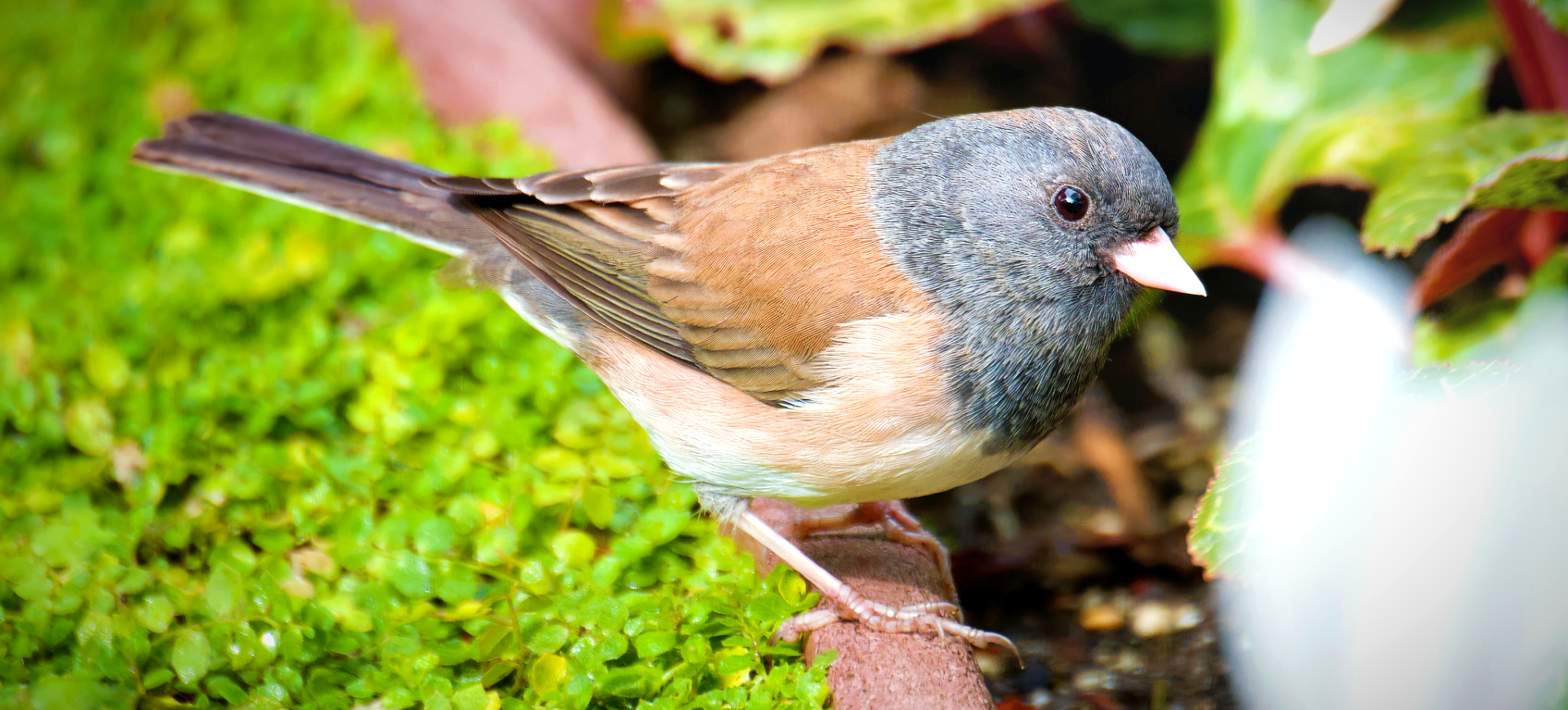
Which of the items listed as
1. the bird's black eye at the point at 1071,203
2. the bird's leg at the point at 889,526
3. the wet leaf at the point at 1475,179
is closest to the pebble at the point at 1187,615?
the bird's leg at the point at 889,526

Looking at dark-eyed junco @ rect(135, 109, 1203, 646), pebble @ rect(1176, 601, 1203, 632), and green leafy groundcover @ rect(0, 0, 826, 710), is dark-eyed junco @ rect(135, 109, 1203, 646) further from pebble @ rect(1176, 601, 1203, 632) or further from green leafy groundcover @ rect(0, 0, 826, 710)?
pebble @ rect(1176, 601, 1203, 632)

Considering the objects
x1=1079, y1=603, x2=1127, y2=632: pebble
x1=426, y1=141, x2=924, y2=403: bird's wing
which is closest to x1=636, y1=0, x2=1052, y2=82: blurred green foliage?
x1=426, y1=141, x2=924, y2=403: bird's wing

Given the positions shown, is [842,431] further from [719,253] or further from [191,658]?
[191,658]

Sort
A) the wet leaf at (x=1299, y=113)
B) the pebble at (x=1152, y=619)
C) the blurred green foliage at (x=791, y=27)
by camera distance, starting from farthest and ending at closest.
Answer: the blurred green foliage at (x=791, y=27), the wet leaf at (x=1299, y=113), the pebble at (x=1152, y=619)

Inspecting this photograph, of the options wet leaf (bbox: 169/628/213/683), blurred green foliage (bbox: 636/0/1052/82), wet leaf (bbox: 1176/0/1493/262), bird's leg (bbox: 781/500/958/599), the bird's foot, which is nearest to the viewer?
wet leaf (bbox: 169/628/213/683)

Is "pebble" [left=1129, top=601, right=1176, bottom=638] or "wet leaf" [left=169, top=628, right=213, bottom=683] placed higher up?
"pebble" [left=1129, top=601, right=1176, bottom=638]

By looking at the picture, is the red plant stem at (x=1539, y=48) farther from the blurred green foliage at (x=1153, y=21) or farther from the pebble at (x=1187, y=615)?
the pebble at (x=1187, y=615)

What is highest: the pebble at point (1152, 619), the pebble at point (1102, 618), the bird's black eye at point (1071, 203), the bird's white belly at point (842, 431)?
the bird's black eye at point (1071, 203)
